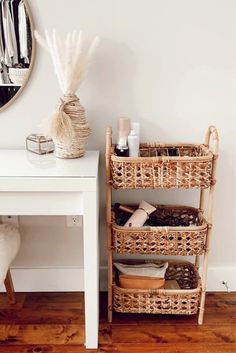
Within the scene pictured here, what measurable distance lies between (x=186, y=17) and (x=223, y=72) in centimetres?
29

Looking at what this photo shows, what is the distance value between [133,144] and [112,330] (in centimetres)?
84

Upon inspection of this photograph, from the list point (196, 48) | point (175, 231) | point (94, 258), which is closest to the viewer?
point (94, 258)

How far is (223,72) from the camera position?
177cm

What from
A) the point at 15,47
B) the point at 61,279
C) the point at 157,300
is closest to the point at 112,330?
the point at 157,300

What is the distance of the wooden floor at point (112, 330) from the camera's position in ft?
5.36

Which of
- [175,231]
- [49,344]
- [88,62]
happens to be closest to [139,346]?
[49,344]

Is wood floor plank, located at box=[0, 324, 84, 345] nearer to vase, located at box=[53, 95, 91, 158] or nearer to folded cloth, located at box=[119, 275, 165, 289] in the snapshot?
folded cloth, located at box=[119, 275, 165, 289]

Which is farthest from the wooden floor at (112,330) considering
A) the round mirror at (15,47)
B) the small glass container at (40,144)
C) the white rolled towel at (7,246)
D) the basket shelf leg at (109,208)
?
the round mirror at (15,47)

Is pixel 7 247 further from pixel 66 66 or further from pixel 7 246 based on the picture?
pixel 66 66

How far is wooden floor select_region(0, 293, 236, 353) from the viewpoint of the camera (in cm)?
163

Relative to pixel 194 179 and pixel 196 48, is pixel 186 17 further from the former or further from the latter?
pixel 194 179

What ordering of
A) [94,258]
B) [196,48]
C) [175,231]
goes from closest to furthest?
[94,258] → [175,231] → [196,48]

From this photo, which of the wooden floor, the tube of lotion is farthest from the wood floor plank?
the tube of lotion

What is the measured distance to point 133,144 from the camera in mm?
1601
